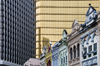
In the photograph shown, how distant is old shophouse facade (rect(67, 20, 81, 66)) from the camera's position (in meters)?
38.0

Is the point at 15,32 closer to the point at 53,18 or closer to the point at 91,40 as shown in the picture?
the point at 53,18

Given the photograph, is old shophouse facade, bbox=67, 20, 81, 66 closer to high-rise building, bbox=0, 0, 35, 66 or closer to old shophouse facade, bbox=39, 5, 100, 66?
old shophouse facade, bbox=39, 5, 100, 66

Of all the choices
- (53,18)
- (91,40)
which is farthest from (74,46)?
(53,18)

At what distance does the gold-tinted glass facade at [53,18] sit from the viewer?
10900 centimetres

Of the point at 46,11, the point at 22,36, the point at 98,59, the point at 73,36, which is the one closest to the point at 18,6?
the point at 22,36

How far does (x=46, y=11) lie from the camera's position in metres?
110

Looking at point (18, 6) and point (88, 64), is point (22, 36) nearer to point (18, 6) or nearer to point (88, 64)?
point (18, 6)

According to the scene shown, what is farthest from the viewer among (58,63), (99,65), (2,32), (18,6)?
(18,6)

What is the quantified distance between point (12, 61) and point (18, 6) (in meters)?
32.0

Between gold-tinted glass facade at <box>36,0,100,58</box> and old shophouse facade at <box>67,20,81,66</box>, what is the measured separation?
217ft

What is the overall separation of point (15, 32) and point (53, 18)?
107 feet

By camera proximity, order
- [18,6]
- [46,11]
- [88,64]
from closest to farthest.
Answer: [88,64], [46,11], [18,6]

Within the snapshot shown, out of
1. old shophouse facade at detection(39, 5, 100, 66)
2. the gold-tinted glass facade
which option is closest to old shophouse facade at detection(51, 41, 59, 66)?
old shophouse facade at detection(39, 5, 100, 66)

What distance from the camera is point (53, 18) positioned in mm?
109438
